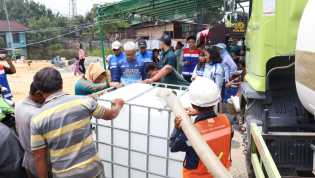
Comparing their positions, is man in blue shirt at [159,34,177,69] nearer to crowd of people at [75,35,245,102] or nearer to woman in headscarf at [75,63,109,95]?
crowd of people at [75,35,245,102]

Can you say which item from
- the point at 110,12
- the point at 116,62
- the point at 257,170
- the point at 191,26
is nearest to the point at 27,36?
the point at 191,26

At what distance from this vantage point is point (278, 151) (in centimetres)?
283

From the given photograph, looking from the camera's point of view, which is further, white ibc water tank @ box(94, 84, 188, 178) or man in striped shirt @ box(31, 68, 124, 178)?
white ibc water tank @ box(94, 84, 188, 178)

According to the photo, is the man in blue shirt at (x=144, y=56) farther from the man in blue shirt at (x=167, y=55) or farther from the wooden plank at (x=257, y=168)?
the wooden plank at (x=257, y=168)

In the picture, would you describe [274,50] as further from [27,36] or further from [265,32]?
[27,36]

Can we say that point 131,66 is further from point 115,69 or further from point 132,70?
point 115,69

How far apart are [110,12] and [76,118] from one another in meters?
7.22

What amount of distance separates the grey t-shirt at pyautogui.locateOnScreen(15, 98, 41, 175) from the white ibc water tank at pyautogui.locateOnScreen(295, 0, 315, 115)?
6.06 feet

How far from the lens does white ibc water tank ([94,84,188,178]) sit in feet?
9.26

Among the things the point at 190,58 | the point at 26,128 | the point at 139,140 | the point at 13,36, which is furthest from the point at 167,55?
the point at 13,36

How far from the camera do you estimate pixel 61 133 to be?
2279 mm

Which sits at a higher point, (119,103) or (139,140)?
(119,103)

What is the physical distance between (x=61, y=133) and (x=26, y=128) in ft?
1.45

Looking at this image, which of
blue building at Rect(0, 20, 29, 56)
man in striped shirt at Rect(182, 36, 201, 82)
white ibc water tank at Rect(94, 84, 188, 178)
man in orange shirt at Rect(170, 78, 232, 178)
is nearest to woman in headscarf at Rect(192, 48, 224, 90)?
man in striped shirt at Rect(182, 36, 201, 82)
